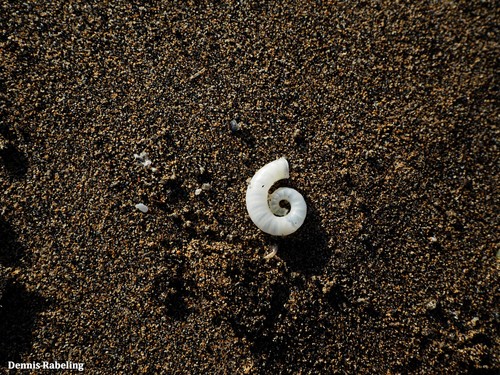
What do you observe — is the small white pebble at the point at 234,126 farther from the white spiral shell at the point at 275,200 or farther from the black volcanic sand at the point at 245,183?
the white spiral shell at the point at 275,200

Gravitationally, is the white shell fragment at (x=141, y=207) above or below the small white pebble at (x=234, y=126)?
below

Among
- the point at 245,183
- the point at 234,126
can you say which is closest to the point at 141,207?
the point at 245,183

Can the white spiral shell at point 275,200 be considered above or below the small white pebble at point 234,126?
below

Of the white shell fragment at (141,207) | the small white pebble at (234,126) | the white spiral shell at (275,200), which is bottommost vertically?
the white spiral shell at (275,200)

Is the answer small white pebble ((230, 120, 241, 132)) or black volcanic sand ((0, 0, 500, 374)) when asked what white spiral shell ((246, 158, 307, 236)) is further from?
small white pebble ((230, 120, 241, 132))

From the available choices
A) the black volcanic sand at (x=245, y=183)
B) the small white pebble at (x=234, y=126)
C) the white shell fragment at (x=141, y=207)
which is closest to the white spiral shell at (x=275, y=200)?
the black volcanic sand at (x=245, y=183)

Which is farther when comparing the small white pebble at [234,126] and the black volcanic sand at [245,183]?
the small white pebble at [234,126]

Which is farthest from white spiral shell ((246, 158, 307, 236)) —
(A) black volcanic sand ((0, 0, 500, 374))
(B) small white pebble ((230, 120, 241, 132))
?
(B) small white pebble ((230, 120, 241, 132))

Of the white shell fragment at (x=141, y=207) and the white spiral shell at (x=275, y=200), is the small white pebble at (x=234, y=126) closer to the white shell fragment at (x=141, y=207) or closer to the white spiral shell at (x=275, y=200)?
the white spiral shell at (x=275, y=200)
